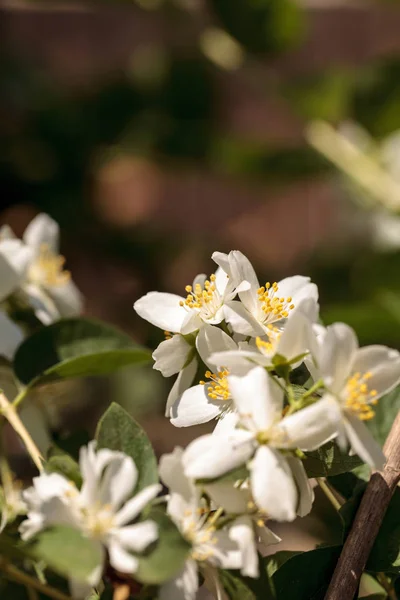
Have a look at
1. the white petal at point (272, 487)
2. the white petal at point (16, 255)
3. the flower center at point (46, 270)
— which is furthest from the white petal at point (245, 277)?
the flower center at point (46, 270)

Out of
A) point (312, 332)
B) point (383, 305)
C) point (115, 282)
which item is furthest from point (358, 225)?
point (312, 332)

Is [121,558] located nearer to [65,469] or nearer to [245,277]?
[65,469]

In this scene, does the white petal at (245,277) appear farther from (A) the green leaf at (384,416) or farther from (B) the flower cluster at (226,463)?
(A) the green leaf at (384,416)

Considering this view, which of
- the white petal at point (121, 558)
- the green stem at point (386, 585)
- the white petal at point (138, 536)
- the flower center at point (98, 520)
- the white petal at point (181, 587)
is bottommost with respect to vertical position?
the green stem at point (386, 585)

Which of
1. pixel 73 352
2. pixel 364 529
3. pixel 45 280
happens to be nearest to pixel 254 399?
pixel 364 529

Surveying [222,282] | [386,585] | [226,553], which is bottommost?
[386,585]

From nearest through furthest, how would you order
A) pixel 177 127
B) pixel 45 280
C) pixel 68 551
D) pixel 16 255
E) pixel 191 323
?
pixel 68 551 → pixel 191 323 → pixel 16 255 → pixel 45 280 → pixel 177 127

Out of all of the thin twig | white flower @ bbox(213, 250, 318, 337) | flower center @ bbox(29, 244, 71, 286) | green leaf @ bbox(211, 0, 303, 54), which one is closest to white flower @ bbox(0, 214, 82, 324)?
flower center @ bbox(29, 244, 71, 286)

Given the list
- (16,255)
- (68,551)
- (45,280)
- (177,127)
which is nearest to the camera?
(68,551)
